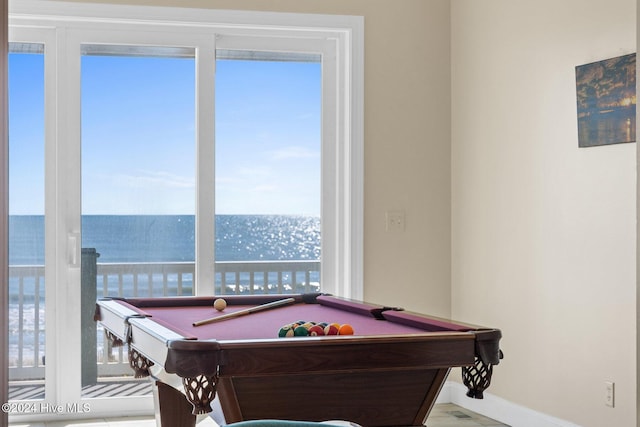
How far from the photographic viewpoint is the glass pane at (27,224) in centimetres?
462

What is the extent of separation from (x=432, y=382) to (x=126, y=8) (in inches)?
117

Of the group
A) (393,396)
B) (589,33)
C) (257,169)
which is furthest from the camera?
(257,169)

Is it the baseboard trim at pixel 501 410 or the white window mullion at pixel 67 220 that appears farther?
the white window mullion at pixel 67 220

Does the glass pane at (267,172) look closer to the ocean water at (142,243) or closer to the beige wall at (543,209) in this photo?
the ocean water at (142,243)

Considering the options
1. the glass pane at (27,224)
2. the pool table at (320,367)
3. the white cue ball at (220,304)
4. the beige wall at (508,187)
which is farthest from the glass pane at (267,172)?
the pool table at (320,367)

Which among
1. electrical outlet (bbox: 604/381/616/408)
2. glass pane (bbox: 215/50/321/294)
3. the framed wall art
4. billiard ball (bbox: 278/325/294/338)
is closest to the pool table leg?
billiard ball (bbox: 278/325/294/338)

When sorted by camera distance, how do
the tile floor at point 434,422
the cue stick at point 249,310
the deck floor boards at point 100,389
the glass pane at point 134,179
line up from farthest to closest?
the glass pane at point 134,179 → the deck floor boards at point 100,389 → the tile floor at point 434,422 → the cue stick at point 249,310

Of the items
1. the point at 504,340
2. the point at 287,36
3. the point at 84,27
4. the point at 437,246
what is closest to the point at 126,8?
the point at 84,27

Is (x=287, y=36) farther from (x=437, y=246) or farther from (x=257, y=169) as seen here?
(x=437, y=246)

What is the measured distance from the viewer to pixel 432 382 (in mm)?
2709

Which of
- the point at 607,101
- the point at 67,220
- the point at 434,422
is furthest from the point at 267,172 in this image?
the point at 607,101

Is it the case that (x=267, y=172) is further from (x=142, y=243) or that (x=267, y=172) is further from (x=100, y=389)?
(x=100, y=389)

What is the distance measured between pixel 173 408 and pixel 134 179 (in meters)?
2.00

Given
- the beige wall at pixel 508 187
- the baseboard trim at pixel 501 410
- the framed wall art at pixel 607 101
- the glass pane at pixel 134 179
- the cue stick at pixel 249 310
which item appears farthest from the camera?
the glass pane at pixel 134 179
